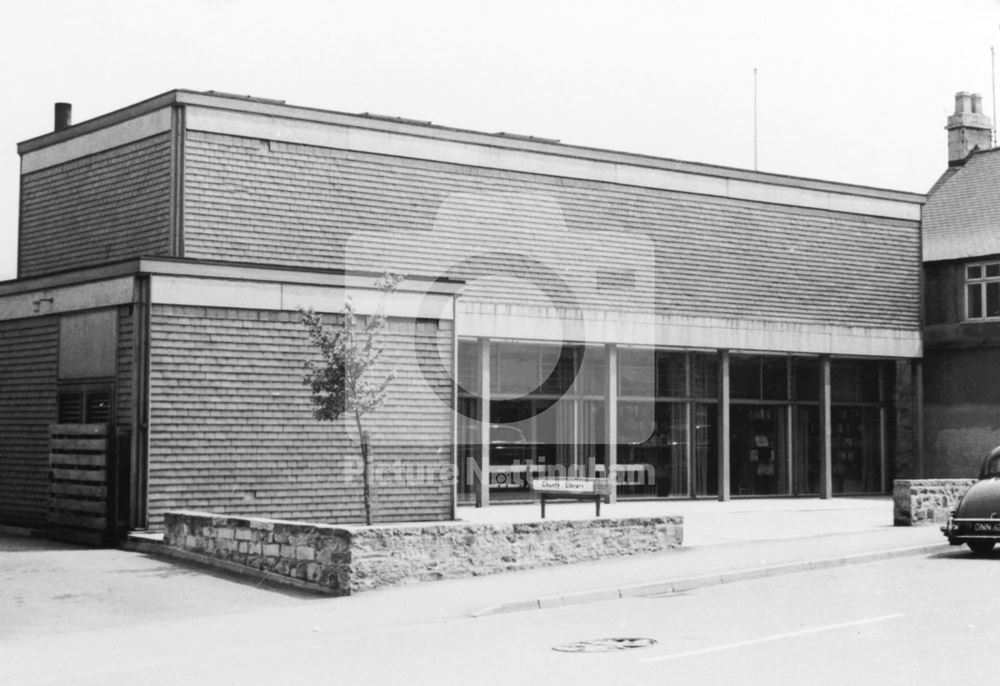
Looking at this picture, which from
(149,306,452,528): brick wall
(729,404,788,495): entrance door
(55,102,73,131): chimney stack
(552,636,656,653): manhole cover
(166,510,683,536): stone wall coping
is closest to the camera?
(552,636,656,653): manhole cover

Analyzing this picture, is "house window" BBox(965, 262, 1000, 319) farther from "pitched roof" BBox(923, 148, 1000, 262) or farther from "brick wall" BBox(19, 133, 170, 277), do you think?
"brick wall" BBox(19, 133, 170, 277)

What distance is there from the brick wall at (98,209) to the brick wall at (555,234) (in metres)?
0.82

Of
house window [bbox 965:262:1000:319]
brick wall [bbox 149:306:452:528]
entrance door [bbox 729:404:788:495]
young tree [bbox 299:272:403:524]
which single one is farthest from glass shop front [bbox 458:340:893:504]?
young tree [bbox 299:272:403:524]

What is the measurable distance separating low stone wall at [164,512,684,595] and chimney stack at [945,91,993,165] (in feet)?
95.1

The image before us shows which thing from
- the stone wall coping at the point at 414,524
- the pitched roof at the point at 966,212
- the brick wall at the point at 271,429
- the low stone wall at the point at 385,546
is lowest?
the low stone wall at the point at 385,546

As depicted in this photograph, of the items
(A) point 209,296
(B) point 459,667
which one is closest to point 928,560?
(B) point 459,667

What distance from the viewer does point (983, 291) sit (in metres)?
33.8

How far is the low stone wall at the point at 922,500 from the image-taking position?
22062mm

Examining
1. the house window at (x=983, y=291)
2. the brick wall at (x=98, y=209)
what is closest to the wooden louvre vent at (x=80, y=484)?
the brick wall at (x=98, y=209)

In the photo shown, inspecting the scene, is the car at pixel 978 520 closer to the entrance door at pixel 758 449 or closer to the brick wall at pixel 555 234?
the brick wall at pixel 555 234

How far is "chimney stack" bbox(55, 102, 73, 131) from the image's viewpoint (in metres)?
27.5

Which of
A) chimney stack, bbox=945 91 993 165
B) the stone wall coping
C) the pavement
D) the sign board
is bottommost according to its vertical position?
the pavement

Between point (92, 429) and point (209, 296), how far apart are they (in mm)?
2655

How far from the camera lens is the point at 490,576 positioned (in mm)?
15500
